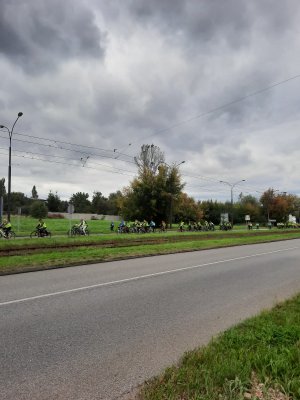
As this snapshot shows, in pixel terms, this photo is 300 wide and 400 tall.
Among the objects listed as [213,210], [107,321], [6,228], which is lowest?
[107,321]

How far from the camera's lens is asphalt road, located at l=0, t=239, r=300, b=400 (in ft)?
13.1

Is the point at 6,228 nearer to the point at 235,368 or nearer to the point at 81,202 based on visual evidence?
the point at 235,368

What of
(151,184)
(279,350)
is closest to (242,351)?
(279,350)

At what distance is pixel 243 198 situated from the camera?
446 feet

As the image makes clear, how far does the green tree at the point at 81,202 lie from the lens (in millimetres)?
169500

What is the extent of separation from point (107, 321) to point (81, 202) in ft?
568

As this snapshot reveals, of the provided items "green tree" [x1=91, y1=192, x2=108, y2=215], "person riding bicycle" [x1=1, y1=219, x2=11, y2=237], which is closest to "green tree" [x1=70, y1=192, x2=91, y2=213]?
"green tree" [x1=91, y1=192, x2=108, y2=215]

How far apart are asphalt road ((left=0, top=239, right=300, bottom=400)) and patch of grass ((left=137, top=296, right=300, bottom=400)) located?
411 millimetres

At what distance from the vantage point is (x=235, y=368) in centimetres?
386

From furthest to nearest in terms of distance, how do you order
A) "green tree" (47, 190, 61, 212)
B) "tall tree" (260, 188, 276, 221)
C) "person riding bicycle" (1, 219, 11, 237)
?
"green tree" (47, 190, 61, 212) < "tall tree" (260, 188, 276, 221) < "person riding bicycle" (1, 219, 11, 237)

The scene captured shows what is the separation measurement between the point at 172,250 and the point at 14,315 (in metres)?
14.7

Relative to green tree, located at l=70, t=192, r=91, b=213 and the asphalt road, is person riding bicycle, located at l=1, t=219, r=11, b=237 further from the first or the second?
green tree, located at l=70, t=192, r=91, b=213

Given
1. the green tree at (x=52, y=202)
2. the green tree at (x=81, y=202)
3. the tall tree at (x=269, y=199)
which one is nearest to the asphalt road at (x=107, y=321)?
the tall tree at (x=269, y=199)

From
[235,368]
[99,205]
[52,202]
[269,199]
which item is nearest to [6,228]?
[235,368]
